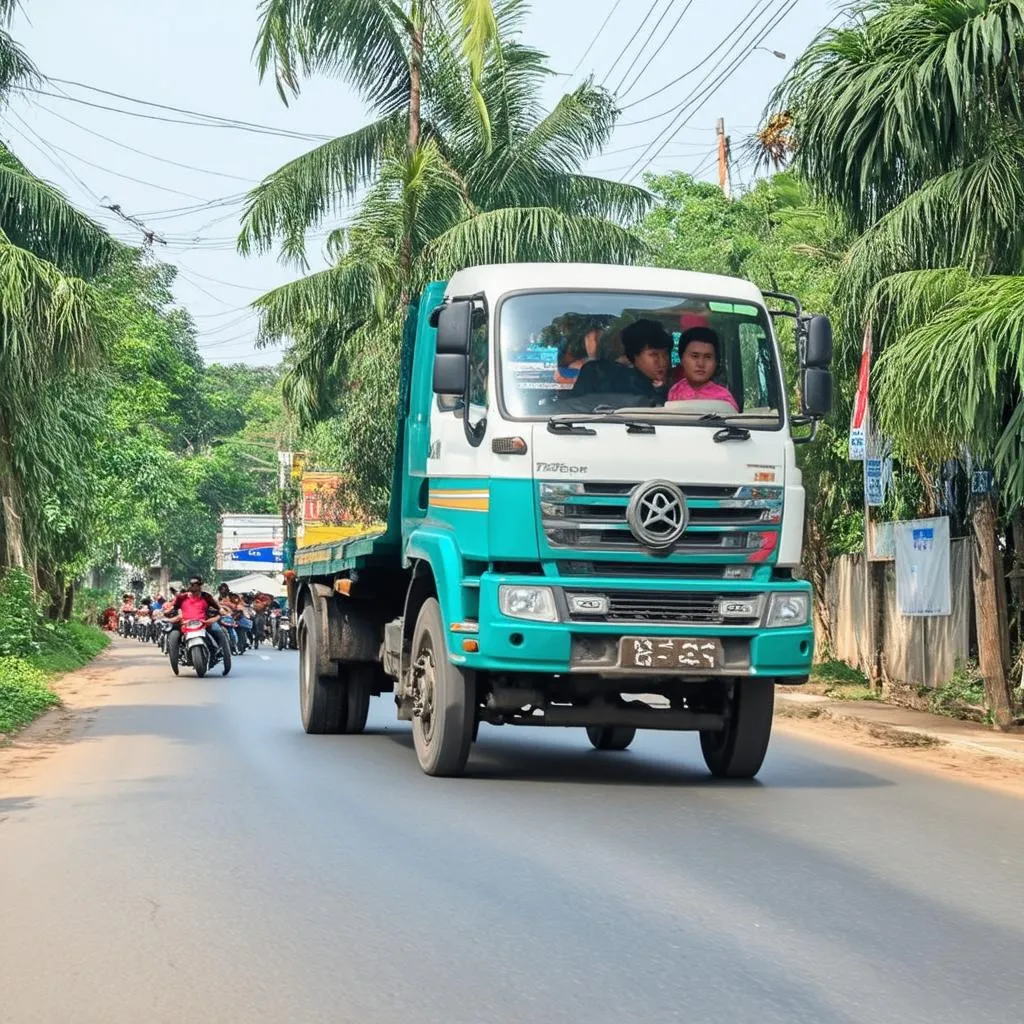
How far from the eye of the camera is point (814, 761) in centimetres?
1363

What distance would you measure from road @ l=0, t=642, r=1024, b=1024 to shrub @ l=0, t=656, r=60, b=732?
12.6 ft

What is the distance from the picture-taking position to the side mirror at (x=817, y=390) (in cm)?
1134

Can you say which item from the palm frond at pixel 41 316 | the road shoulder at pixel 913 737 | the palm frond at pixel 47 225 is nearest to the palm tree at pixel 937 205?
the road shoulder at pixel 913 737

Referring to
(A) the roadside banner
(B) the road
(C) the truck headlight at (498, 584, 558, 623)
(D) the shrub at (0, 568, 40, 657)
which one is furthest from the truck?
(D) the shrub at (0, 568, 40, 657)

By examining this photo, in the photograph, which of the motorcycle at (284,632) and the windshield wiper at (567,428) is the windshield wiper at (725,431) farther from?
the motorcycle at (284,632)

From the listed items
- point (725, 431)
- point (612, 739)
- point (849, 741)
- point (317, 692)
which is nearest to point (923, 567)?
point (849, 741)

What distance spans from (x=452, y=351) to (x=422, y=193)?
15.0 metres

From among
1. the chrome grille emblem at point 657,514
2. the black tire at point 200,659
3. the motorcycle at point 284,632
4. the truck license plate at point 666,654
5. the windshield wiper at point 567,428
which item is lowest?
the motorcycle at point 284,632

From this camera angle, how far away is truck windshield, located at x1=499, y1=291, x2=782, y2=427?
1098cm

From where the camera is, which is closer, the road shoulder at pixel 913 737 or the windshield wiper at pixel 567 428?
the windshield wiper at pixel 567 428

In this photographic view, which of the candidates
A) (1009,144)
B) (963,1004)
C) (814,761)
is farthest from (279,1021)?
(1009,144)

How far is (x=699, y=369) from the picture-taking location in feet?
37.2

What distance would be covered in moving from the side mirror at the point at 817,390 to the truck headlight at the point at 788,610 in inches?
48.8

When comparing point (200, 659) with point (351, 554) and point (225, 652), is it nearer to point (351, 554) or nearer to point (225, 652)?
point (225, 652)
